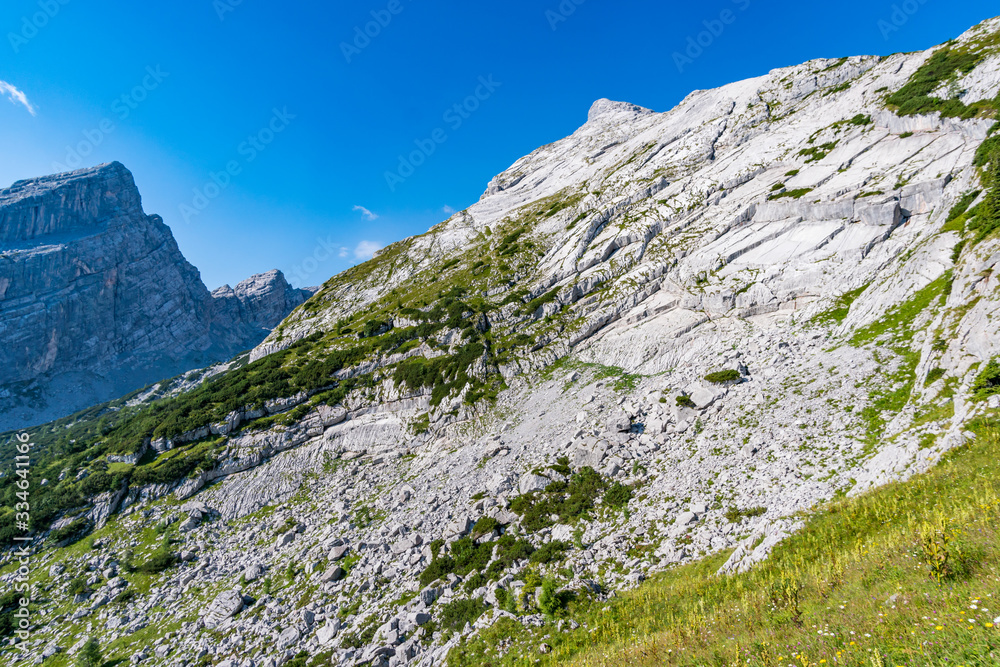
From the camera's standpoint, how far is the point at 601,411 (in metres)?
35.7

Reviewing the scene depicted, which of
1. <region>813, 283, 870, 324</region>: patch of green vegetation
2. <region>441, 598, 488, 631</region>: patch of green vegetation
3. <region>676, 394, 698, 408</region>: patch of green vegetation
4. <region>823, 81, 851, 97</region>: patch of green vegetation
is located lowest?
<region>441, 598, 488, 631</region>: patch of green vegetation

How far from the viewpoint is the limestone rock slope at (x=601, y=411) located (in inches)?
792

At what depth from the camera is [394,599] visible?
22.4 metres

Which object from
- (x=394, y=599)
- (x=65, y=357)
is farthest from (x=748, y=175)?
(x=65, y=357)

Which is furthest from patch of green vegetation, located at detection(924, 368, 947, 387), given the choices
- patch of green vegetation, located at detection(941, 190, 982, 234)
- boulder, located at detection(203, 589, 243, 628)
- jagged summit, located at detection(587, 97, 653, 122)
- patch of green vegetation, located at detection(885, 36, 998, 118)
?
jagged summit, located at detection(587, 97, 653, 122)

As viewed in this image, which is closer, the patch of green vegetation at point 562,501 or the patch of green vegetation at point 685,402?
the patch of green vegetation at point 562,501

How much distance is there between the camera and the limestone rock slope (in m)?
20.1

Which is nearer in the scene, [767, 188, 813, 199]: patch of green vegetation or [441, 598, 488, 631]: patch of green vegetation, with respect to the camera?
[441, 598, 488, 631]: patch of green vegetation

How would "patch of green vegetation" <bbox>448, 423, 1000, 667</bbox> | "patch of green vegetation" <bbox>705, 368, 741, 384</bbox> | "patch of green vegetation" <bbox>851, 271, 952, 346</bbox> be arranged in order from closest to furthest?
"patch of green vegetation" <bbox>448, 423, 1000, 667</bbox>, "patch of green vegetation" <bbox>851, 271, 952, 346</bbox>, "patch of green vegetation" <bbox>705, 368, 741, 384</bbox>

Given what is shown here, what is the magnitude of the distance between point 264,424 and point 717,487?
48.9 meters

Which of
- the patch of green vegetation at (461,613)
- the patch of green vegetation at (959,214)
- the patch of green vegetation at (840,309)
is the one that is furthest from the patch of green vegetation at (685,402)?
the patch of green vegetation at (959,214)

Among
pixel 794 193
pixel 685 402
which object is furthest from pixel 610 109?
pixel 685 402

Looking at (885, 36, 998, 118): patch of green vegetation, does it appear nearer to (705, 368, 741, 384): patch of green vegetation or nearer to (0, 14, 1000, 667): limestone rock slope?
(0, 14, 1000, 667): limestone rock slope

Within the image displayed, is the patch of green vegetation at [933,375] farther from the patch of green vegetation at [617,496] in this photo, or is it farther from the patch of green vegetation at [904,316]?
the patch of green vegetation at [617,496]
